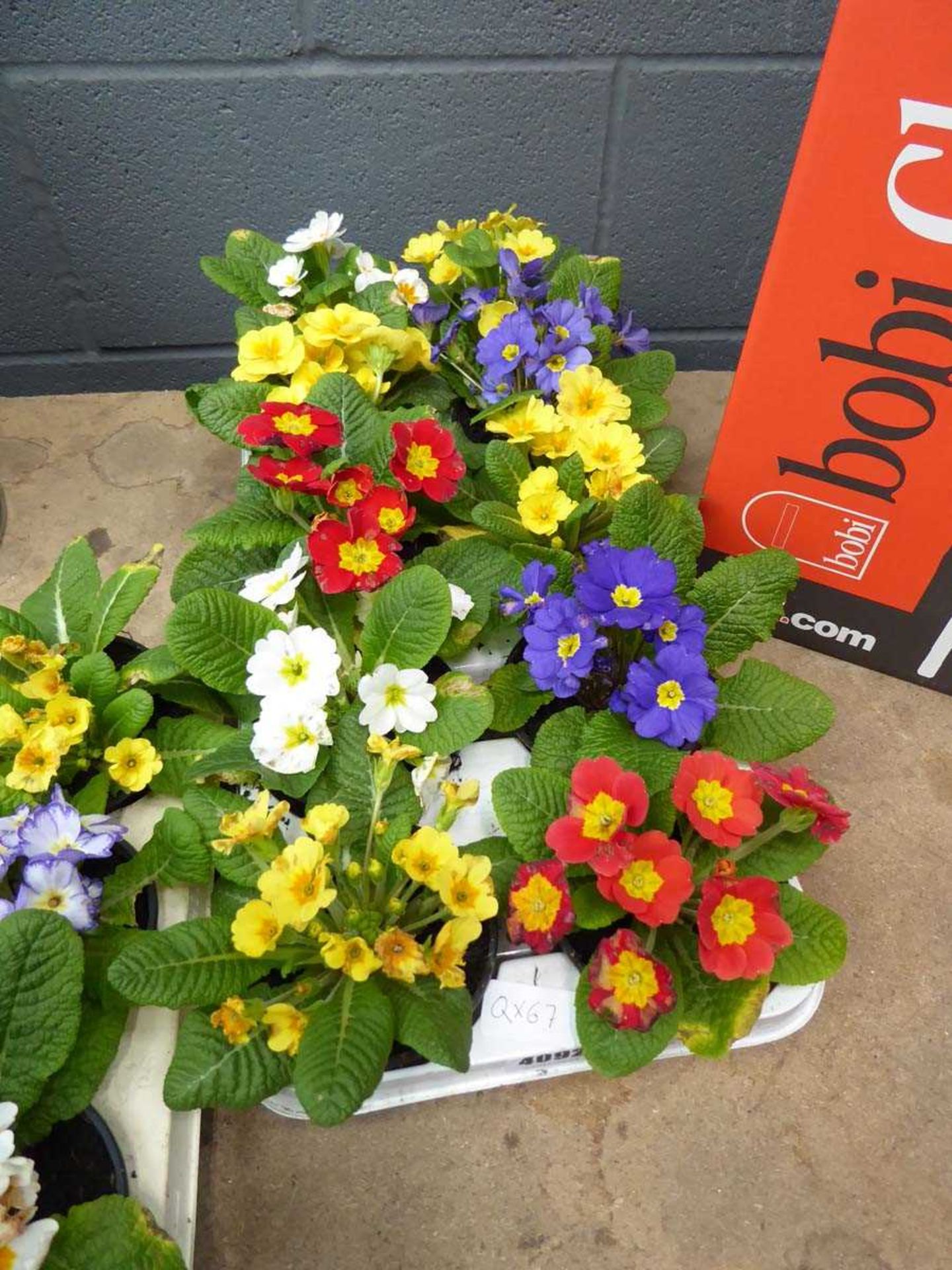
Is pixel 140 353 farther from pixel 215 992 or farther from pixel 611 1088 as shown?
pixel 611 1088

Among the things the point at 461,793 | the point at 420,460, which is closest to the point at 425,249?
the point at 420,460

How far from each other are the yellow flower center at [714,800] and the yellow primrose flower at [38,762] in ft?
2.36

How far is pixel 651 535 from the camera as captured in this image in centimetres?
121

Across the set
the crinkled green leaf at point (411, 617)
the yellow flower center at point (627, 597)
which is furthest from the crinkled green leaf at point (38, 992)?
the yellow flower center at point (627, 597)

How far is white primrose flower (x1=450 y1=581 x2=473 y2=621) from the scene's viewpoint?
1.25 m

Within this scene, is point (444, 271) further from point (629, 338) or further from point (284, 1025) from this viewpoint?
point (284, 1025)

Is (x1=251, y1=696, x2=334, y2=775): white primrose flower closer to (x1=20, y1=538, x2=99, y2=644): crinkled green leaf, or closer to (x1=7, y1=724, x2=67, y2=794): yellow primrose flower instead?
(x1=7, y1=724, x2=67, y2=794): yellow primrose flower

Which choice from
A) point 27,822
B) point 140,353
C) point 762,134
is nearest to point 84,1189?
point 27,822

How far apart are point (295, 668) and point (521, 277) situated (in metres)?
0.79

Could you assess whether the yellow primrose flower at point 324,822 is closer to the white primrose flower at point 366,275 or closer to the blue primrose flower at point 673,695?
the blue primrose flower at point 673,695

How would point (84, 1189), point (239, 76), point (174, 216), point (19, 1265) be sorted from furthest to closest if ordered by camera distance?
point (174, 216), point (239, 76), point (84, 1189), point (19, 1265)

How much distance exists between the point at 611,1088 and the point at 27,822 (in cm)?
75

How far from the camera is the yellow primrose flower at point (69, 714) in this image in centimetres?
111

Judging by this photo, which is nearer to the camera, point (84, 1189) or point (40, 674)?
point (84, 1189)
